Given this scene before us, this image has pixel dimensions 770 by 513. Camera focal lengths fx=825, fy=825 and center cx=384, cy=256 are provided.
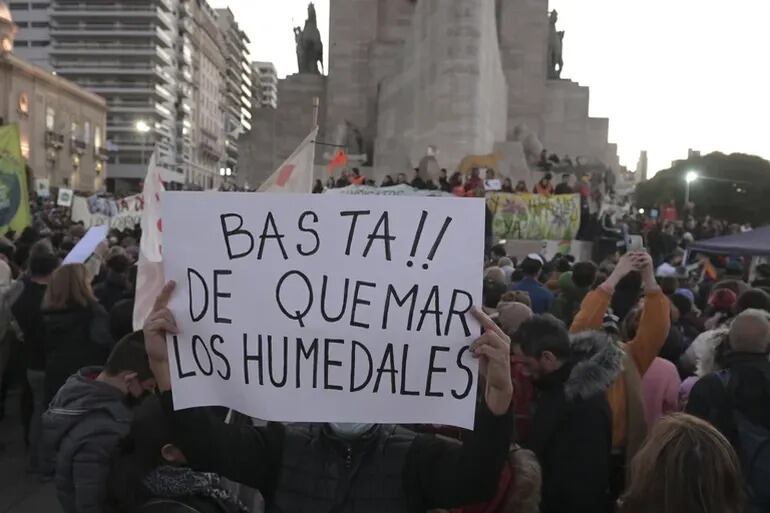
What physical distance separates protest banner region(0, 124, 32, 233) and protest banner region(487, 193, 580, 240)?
7.58 meters

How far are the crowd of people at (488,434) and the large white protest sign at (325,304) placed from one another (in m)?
0.09

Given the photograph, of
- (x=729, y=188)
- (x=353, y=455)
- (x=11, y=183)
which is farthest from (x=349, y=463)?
(x=729, y=188)

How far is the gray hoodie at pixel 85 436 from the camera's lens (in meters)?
2.79

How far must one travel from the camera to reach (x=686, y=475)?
199 cm

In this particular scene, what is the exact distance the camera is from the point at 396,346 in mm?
2314

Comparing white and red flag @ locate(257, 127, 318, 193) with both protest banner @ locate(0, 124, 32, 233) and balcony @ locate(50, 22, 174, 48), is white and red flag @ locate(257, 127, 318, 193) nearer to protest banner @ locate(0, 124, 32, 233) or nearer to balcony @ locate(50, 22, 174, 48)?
protest banner @ locate(0, 124, 32, 233)

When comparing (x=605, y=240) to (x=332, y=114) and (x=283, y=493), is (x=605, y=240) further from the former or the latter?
(x=332, y=114)

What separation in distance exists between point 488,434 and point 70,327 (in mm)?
3594

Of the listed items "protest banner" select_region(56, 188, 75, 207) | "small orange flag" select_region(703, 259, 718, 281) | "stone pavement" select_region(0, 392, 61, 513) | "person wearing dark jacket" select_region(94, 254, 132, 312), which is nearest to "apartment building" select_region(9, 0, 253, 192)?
A: "protest banner" select_region(56, 188, 75, 207)

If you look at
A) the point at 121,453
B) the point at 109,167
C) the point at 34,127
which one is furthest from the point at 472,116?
the point at 109,167

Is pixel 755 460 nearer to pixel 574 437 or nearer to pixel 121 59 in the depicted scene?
pixel 574 437

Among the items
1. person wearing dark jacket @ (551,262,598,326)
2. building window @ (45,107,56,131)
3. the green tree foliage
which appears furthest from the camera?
building window @ (45,107,56,131)

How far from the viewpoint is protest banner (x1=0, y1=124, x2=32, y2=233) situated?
923 cm

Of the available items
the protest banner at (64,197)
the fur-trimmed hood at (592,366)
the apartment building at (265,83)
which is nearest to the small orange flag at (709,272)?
the fur-trimmed hood at (592,366)
